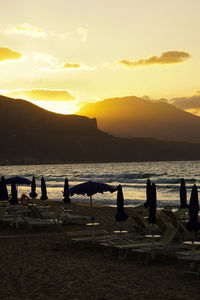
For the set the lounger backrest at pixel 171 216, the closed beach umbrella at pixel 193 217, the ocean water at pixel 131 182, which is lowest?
the ocean water at pixel 131 182

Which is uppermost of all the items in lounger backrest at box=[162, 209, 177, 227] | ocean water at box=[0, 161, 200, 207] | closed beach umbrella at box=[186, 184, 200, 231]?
closed beach umbrella at box=[186, 184, 200, 231]

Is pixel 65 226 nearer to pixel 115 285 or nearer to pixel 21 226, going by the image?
pixel 21 226

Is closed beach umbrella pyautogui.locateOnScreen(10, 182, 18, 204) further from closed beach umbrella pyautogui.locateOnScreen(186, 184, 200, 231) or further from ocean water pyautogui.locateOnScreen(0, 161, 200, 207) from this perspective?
ocean water pyautogui.locateOnScreen(0, 161, 200, 207)

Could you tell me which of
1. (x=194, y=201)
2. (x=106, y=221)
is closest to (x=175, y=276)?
(x=194, y=201)

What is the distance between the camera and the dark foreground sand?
749 centimetres

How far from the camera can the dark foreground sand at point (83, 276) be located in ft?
24.6

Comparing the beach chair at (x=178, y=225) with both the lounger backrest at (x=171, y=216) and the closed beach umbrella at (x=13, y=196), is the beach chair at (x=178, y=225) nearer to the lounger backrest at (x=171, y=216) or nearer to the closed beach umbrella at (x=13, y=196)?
the lounger backrest at (x=171, y=216)

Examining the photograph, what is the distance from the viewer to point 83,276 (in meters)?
8.81

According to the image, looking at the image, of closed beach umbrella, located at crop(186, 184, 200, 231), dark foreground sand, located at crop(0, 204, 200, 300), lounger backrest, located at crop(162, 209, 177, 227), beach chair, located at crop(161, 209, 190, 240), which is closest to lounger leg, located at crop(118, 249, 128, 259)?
dark foreground sand, located at crop(0, 204, 200, 300)

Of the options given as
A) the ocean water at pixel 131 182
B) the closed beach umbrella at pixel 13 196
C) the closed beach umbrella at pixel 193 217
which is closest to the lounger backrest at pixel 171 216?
the closed beach umbrella at pixel 193 217

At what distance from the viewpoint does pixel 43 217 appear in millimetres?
17438

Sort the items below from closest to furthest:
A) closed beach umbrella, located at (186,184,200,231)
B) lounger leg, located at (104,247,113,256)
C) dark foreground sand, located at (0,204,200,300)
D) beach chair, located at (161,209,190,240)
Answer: dark foreground sand, located at (0,204,200,300) → closed beach umbrella, located at (186,184,200,231) → lounger leg, located at (104,247,113,256) → beach chair, located at (161,209,190,240)

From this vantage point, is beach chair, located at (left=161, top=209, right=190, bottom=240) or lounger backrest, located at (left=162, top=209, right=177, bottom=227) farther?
lounger backrest, located at (left=162, top=209, right=177, bottom=227)

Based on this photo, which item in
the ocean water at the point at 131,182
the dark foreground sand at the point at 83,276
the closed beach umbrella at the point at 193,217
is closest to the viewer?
the dark foreground sand at the point at 83,276
